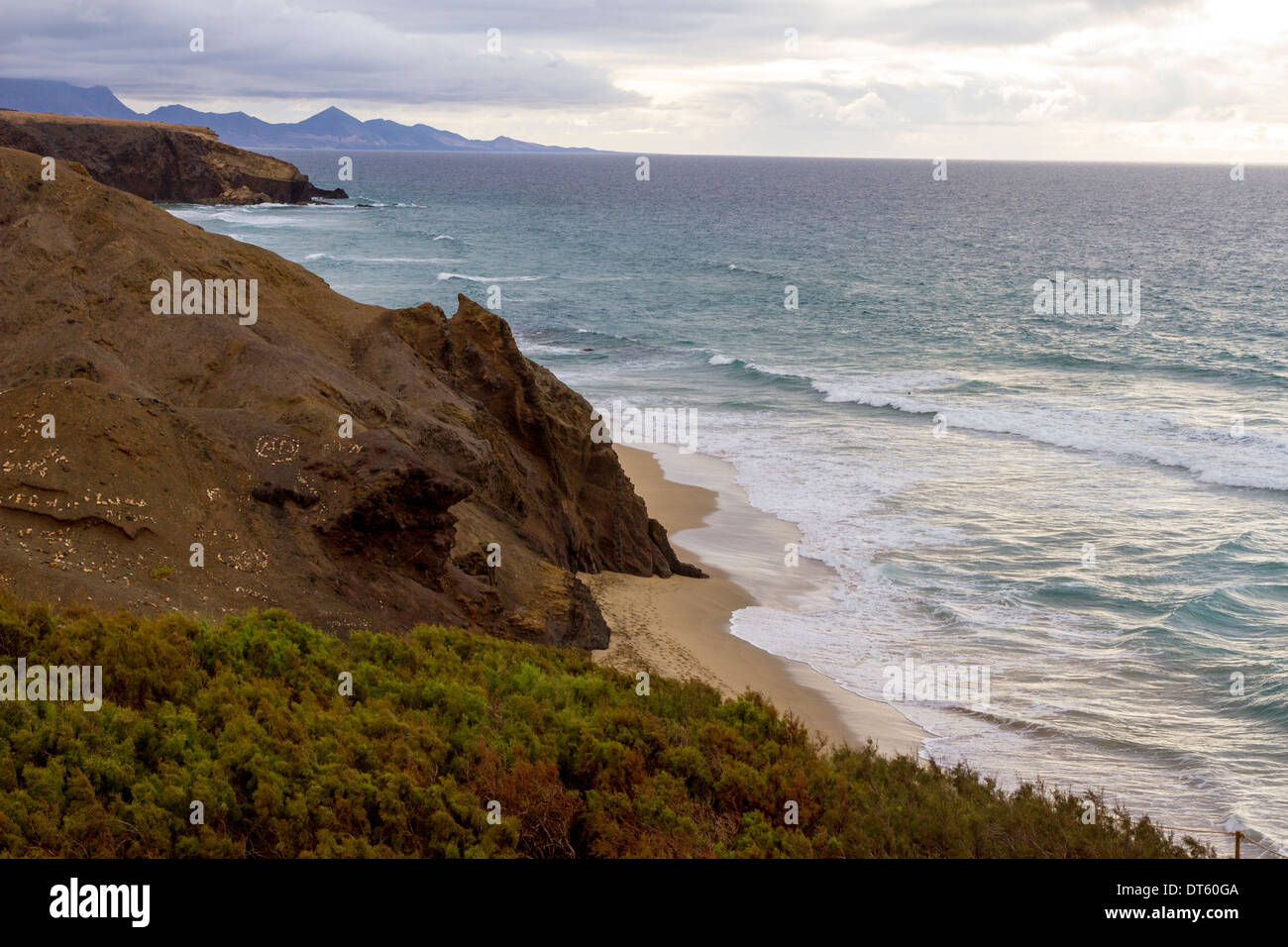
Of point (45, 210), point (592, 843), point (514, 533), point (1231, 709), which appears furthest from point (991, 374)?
point (592, 843)

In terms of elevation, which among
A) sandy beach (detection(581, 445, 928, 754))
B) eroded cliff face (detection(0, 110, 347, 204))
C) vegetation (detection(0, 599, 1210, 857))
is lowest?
sandy beach (detection(581, 445, 928, 754))

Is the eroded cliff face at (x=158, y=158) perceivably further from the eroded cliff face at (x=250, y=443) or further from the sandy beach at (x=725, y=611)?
the eroded cliff face at (x=250, y=443)

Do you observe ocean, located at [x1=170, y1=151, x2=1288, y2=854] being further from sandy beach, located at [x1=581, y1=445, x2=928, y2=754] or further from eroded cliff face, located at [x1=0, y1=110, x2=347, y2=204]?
eroded cliff face, located at [x1=0, y1=110, x2=347, y2=204]

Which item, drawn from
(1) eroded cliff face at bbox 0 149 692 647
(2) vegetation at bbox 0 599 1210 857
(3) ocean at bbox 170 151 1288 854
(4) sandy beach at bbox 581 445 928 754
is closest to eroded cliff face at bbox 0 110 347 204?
(3) ocean at bbox 170 151 1288 854

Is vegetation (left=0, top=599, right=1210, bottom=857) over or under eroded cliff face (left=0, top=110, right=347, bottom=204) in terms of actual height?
under

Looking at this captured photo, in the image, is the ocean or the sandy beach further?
the ocean

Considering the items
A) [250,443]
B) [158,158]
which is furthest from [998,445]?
[158,158]
